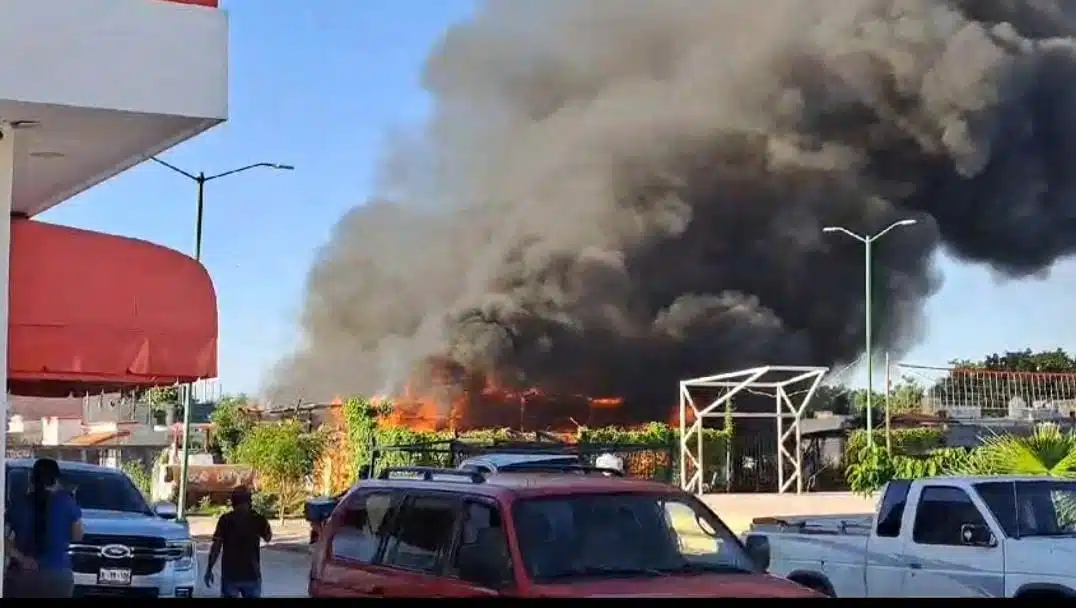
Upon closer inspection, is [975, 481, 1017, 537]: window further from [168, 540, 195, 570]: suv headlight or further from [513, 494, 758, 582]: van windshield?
[168, 540, 195, 570]: suv headlight

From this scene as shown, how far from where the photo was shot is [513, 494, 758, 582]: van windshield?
6117 millimetres

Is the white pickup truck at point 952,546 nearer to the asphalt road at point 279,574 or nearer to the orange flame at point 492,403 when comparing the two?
the asphalt road at point 279,574

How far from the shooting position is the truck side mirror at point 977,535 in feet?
28.7

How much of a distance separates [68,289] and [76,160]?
1.03m

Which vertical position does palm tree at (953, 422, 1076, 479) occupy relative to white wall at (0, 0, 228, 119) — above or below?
below

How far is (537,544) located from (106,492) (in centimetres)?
699

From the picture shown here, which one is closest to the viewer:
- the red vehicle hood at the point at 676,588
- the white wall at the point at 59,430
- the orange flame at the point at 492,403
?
the red vehicle hood at the point at 676,588

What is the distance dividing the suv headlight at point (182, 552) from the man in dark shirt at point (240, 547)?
6.84ft

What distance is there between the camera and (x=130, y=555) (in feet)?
36.3

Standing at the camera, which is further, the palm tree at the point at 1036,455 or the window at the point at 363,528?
the palm tree at the point at 1036,455

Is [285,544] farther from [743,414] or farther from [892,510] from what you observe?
[743,414]

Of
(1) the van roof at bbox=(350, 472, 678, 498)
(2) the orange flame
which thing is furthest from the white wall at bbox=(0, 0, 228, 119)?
(2) the orange flame

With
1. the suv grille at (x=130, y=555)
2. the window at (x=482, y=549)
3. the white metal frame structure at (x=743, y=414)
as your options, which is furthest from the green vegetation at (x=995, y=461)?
the suv grille at (x=130, y=555)

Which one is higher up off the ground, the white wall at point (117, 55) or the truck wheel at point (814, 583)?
the white wall at point (117, 55)
